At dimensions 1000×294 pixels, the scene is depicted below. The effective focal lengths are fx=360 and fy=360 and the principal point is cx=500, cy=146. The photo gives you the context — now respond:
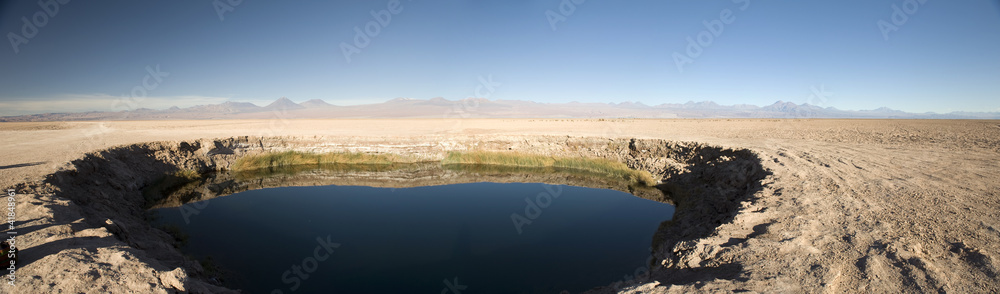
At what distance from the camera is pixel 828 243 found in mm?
5227

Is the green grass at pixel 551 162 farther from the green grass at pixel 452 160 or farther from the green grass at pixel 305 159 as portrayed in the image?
the green grass at pixel 305 159

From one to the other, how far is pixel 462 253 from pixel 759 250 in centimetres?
596

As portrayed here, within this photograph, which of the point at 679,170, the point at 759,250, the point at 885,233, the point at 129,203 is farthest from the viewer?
the point at 679,170

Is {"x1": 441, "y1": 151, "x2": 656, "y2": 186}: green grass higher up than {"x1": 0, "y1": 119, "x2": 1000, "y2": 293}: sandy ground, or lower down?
lower down

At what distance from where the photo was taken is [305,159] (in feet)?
66.1

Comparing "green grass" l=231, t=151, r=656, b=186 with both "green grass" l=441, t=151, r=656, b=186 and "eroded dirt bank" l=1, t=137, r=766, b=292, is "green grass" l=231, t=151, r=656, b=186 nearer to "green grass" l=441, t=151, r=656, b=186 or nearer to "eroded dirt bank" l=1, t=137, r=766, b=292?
"green grass" l=441, t=151, r=656, b=186

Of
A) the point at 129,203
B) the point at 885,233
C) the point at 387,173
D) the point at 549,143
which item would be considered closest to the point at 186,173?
the point at 129,203

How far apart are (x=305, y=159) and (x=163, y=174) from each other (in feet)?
19.3

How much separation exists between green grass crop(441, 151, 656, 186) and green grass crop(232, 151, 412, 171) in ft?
11.7

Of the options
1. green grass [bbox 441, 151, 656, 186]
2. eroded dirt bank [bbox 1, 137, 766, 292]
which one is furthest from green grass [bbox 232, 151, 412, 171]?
green grass [bbox 441, 151, 656, 186]

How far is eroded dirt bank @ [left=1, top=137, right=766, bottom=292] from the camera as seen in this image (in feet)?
14.6

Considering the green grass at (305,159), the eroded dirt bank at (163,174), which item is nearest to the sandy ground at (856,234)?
the eroded dirt bank at (163,174)

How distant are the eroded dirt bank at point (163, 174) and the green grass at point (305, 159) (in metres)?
0.45

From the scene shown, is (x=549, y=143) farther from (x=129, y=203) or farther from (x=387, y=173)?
(x=129, y=203)
